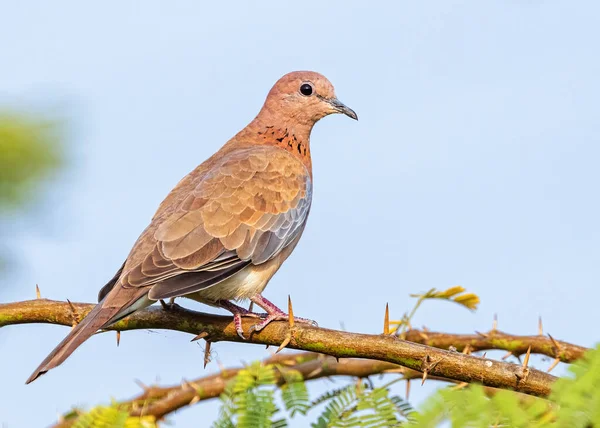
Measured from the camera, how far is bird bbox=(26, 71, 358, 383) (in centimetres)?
459

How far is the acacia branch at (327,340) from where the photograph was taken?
10.4 ft

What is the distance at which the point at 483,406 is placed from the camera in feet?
5.29

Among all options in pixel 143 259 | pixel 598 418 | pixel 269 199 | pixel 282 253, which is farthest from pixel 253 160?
pixel 598 418

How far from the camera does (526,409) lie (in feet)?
5.64

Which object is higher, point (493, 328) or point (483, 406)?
point (493, 328)

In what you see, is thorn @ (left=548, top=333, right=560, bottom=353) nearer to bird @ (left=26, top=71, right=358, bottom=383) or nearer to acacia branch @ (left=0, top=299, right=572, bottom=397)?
acacia branch @ (left=0, top=299, right=572, bottom=397)

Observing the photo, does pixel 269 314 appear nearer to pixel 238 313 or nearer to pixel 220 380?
pixel 238 313

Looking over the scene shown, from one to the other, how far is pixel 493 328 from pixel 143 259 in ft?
6.61

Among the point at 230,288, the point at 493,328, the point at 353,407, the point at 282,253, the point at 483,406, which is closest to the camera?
the point at 483,406

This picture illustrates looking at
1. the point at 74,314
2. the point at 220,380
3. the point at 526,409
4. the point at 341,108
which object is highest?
the point at 341,108

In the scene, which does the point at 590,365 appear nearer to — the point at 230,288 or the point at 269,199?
the point at 230,288

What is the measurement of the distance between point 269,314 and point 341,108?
2.53m

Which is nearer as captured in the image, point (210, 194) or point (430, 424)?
point (430, 424)

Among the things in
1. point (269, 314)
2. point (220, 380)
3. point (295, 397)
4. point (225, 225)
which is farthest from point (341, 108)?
point (295, 397)
